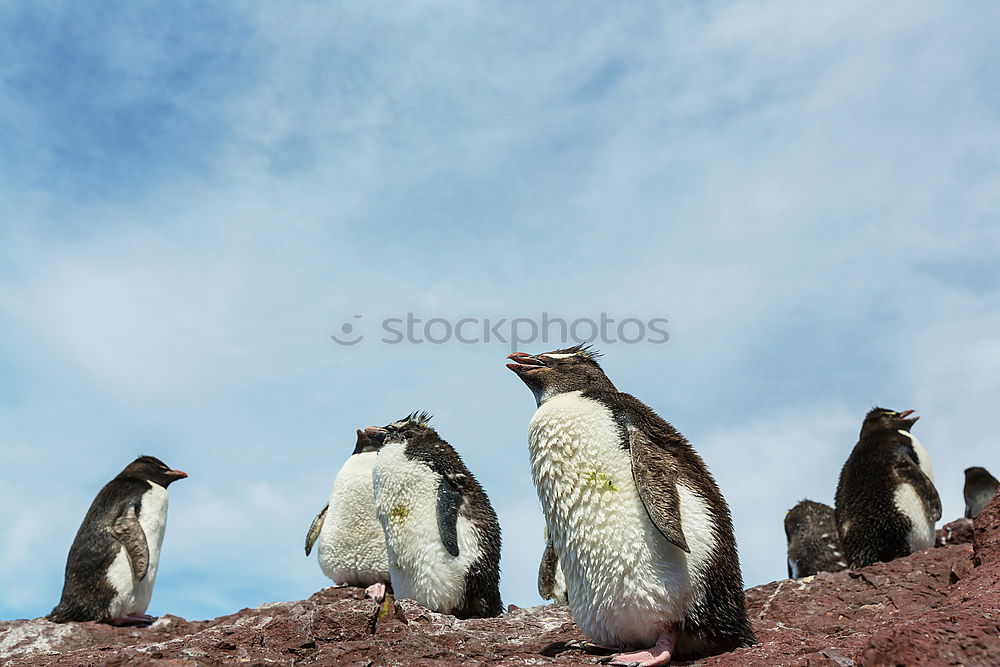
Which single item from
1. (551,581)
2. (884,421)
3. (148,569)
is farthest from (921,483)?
(148,569)

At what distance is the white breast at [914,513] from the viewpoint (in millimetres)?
10328

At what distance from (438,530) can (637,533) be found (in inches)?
135

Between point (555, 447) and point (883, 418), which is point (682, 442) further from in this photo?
point (883, 418)

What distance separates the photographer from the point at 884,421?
11.7m

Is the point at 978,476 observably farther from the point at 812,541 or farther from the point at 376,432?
the point at 376,432

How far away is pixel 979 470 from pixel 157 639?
14288 mm

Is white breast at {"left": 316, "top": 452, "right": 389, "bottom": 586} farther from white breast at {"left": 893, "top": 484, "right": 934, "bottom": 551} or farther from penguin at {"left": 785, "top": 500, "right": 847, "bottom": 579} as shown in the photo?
white breast at {"left": 893, "top": 484, "right": 934, "bottom": 551}

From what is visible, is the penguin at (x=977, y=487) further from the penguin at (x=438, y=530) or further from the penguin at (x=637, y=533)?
the penguin at (x=637, y=533)

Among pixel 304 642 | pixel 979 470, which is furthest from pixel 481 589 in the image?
pixel 979 470

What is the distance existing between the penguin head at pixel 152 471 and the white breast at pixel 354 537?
3123 millimetres

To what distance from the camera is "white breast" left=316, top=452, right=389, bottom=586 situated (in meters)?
9.84

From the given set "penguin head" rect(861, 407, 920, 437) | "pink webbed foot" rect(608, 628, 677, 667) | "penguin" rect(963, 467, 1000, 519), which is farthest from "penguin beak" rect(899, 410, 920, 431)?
"pink webbed foot" rect(608, 628, 677, 667)

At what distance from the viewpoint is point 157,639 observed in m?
7.97

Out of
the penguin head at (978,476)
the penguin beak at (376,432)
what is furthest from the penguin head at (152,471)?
the penguin head at (978,476)
